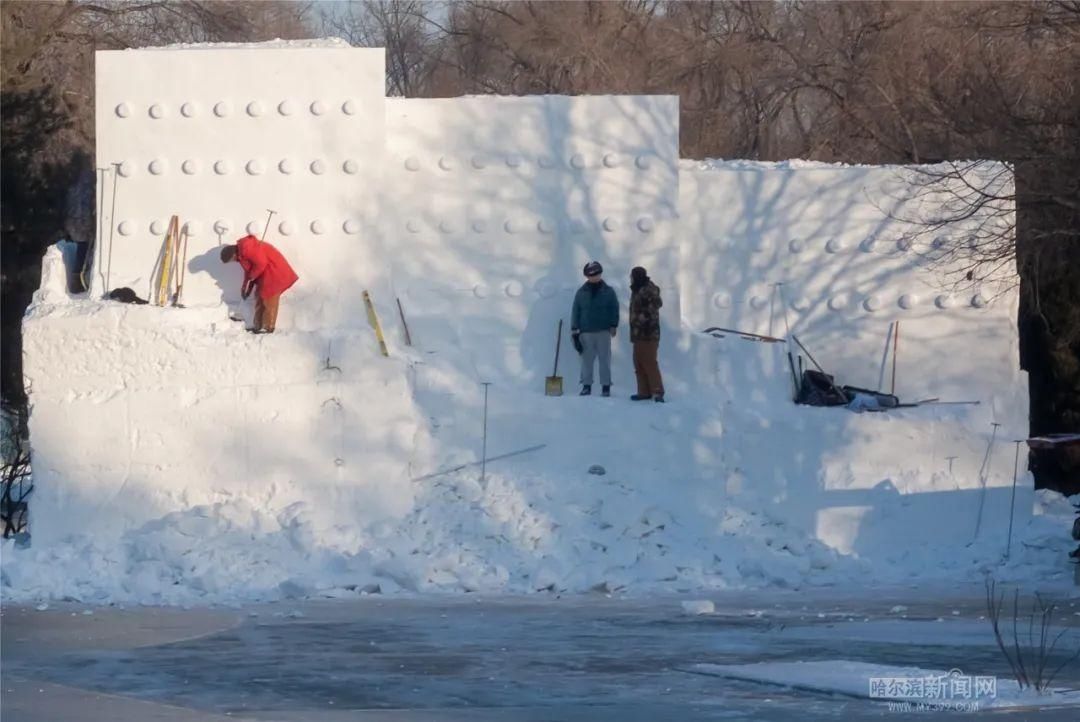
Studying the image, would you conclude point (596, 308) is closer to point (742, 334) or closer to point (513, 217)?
point (513, 217)

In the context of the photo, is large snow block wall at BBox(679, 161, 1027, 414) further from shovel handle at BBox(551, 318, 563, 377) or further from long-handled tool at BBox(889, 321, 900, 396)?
shovel handle at BBox(551, 318, 563, 377)

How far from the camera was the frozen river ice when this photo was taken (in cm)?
926

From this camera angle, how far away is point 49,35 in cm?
3175

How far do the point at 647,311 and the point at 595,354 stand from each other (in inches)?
30.8

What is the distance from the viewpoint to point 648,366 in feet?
59.6

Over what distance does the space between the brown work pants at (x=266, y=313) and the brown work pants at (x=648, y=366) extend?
4.03 meters

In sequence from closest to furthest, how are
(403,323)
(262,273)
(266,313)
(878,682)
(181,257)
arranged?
1. (878,682)
2. (262,273)
3. (266,313)
4. (181,257)
5. (403,323)

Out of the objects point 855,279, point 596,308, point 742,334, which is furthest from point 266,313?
point 855,279

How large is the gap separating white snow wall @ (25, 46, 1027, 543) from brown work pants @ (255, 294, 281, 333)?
32 cm

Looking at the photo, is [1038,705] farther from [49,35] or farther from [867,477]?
[49,35]

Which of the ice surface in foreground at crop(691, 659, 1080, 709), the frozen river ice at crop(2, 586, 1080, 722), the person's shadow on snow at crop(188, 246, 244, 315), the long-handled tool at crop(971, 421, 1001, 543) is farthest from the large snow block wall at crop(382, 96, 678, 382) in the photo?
the ice surface in foreground at crop(691, 659, 1080, 709)

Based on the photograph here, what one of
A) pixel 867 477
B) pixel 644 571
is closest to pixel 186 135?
pixel 644 571

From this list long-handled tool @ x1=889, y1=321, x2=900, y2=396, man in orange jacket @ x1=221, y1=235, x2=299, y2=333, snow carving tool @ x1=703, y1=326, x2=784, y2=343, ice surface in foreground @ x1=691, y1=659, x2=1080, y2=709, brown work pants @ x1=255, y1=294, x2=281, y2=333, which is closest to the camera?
ice surface in foreground @ x1=691, y1=659, x2=1080, y2=709

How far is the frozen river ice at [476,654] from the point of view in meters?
9.26
